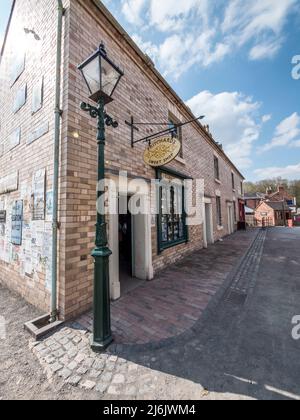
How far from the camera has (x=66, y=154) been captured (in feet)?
10.2

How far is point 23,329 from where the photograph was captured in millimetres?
2918

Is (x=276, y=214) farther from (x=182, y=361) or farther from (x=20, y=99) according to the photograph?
(x=20, y=99)

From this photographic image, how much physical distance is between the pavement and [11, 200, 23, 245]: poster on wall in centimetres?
154

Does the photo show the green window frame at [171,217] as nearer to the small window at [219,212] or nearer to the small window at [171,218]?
the small window at [171,218]

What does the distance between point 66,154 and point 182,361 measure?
3.33 m

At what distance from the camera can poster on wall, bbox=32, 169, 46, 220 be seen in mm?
3494

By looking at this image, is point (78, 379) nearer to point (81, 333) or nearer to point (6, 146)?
point (81, 333)

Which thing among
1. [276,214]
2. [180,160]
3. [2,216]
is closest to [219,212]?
[180,160]

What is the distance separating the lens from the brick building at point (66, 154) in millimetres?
3176

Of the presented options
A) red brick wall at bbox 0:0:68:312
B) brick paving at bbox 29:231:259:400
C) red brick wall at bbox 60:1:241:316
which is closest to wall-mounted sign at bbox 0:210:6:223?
red brick wall at bbox 0:0:68:312

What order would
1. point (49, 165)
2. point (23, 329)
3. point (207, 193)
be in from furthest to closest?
point (207, 193), point (49, 165), point (23, 329)

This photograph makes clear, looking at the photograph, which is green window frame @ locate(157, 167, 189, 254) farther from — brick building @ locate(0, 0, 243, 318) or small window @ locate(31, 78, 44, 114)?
small window @ locate(31, 78, 44, 114)
